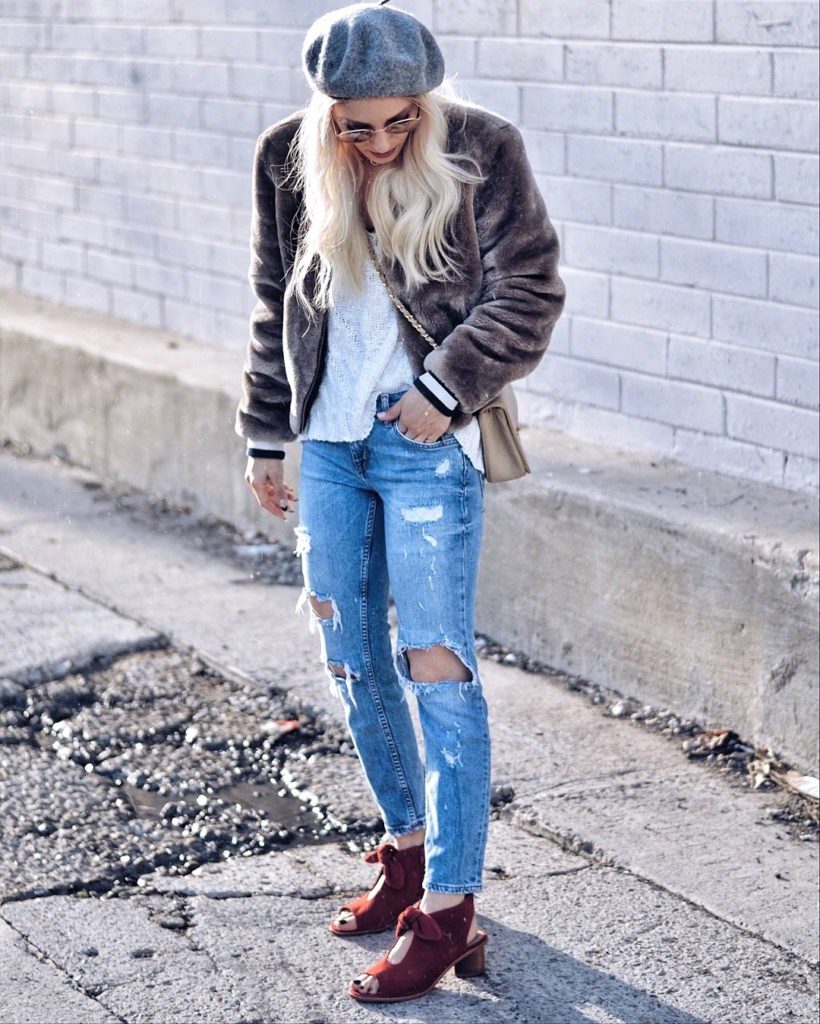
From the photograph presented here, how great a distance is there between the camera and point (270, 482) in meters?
3.41

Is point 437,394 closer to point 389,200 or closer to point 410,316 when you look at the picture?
point 410,316

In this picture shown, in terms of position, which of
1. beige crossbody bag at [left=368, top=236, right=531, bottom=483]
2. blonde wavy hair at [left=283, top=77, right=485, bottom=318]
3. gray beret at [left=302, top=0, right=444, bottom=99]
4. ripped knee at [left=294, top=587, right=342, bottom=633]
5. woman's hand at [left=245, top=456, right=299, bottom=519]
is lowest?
ripped knee at [left=294, top=587, right=342, bottom=633]

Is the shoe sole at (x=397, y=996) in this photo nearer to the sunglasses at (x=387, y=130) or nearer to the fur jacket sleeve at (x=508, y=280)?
the fur jacket sleeve at (x=508, y=280)

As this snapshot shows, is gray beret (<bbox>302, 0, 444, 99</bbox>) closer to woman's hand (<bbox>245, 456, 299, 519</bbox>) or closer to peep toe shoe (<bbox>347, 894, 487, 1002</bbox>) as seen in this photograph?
woman's hand (<bbox>245, 456, 299, 519</bbox>)

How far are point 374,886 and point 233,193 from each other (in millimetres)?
3794

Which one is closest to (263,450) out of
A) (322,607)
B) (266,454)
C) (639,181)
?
(266,454)

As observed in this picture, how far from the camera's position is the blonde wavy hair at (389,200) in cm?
298

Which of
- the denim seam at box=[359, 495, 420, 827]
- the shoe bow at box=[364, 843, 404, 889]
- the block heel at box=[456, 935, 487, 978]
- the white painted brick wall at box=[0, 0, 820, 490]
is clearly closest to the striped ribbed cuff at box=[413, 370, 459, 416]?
the denim seam at box=[359, 495, 420, 827]

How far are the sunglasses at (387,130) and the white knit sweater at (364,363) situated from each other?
20 cm

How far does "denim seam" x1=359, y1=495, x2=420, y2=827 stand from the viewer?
3.21 m

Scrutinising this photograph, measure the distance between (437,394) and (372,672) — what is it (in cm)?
63

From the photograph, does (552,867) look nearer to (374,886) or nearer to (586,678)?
(374,886)

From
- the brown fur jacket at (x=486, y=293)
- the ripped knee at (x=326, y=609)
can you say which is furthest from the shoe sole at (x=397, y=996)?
the brown fur jacket at (x=486, y=293)

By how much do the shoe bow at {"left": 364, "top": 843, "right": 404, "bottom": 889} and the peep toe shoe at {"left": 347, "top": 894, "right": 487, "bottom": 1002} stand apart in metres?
0.18
